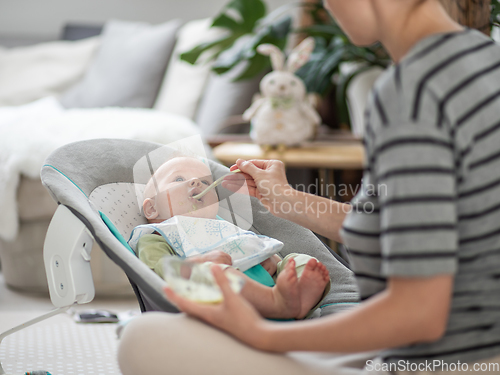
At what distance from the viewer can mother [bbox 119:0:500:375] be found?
18.5 inches

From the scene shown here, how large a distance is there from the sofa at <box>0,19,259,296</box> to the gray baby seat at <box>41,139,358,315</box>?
753 millimetres

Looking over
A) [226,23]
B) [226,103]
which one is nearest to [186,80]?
[226,103]

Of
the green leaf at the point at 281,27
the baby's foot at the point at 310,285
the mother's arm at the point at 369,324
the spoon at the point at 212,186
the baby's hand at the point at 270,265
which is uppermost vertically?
the mother's arm at the point at 369,324

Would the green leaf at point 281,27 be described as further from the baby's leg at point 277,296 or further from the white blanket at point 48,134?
the baby's leg at point 277,296

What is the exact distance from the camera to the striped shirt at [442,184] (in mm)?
466

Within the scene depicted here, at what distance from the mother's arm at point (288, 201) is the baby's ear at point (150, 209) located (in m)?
0.15

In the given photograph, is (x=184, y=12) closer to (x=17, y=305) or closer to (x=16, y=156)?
(x=16, y=156)

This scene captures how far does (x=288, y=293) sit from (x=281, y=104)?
1.20m

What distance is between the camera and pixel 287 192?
894mm

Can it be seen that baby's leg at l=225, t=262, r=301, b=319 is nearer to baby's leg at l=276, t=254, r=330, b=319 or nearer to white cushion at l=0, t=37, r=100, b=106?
baby's leg at l=276, t=254, r=330, b=319

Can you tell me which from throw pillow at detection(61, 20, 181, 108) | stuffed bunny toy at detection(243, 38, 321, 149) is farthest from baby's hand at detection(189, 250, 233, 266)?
throw pillow at detection(61, 20, 181, 108)

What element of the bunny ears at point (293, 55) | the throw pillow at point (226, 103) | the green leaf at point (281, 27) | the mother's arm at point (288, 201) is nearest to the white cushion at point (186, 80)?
the throw pillow at point (226, 103)

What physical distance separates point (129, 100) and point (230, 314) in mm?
2230

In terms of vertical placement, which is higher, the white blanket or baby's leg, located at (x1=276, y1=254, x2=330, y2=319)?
baby's leg, located at (x1=276, y1=254, x2=330, y2=319)
